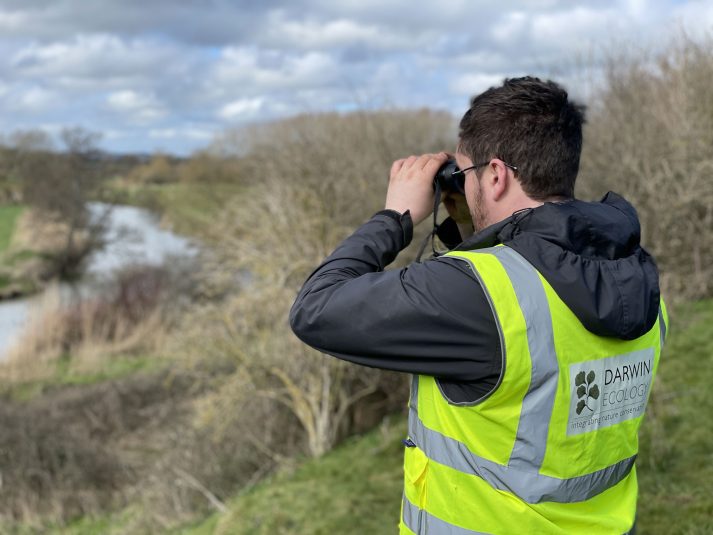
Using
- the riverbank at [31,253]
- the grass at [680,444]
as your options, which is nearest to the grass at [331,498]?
the grass at [680,444]

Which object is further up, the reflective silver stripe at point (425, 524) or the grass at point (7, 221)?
the reflective silver stripe at point (425, 524)

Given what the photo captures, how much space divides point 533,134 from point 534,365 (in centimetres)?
59

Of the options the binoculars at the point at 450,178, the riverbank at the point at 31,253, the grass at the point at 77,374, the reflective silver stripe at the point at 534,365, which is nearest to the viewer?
the reflective silver stripe at the point at 534,365

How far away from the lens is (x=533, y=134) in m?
1.79

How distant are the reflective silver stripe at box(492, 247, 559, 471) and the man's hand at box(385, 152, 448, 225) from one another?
1.17 ft

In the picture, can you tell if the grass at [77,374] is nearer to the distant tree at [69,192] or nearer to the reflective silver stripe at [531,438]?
the distant tree at [69,192]

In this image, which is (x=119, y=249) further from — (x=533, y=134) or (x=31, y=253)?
(x=533, y=134)

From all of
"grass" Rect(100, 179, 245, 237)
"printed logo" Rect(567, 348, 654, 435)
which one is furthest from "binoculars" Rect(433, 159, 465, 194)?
"grass" Rect(100, 179, 245, 237)

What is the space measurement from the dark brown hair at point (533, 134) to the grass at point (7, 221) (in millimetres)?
34956

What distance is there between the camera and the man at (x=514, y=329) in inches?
64.7

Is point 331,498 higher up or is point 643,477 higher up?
point 643,477

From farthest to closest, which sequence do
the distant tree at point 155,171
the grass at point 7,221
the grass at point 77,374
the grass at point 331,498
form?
the distant tree at point 155,171 < the grass at point 7,221 < the grass at point 77,374 < the grass at point 331,498

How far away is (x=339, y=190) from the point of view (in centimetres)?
1023

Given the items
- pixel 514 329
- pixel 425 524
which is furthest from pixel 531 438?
pixel 425 524
